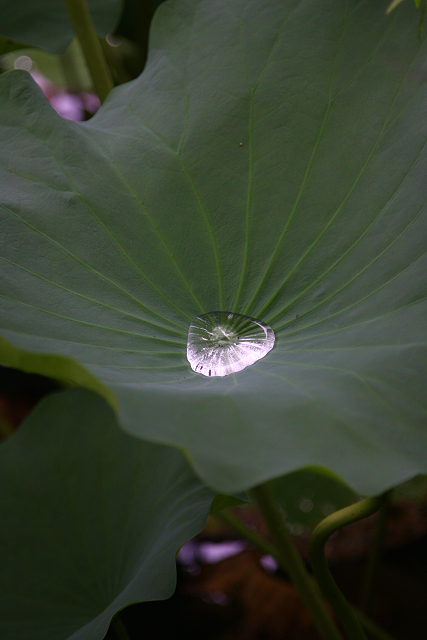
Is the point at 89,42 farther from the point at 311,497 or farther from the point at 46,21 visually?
the point at 311,497

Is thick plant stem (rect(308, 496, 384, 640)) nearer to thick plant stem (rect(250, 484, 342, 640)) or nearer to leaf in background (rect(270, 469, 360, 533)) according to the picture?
thick plant stem (rect(250, 484, 342, 640))

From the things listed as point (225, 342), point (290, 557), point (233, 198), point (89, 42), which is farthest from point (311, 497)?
point (89, 42)

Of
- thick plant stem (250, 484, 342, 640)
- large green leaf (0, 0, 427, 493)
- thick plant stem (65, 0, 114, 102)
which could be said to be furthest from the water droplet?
thick plant stem (65, 0, 114, 102)

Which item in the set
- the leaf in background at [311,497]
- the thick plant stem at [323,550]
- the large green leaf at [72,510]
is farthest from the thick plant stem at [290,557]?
the leaf in background at [311,497]

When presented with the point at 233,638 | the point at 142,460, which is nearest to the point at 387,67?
the point at 142,460

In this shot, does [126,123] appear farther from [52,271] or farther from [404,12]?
[404,12]
